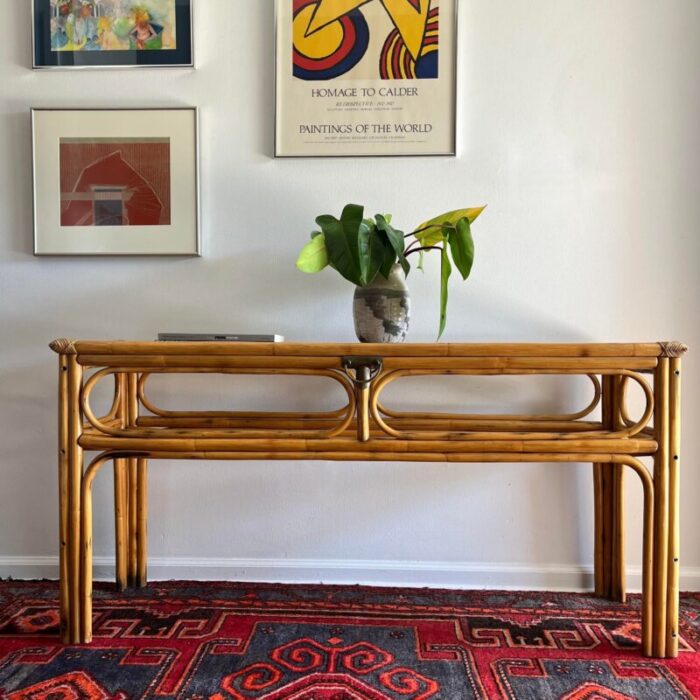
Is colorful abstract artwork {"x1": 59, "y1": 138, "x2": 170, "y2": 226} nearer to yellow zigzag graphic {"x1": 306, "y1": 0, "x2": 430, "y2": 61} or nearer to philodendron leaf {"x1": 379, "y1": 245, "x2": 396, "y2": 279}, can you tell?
yellow zigzag graphic {"x1": 306, "y1": 0, "x2": 430, "y2": 61}

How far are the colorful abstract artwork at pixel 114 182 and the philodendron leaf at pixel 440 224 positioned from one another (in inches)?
27.4

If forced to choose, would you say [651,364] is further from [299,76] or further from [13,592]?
[13,592]

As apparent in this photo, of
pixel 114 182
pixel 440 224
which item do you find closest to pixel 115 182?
pixel 114 182

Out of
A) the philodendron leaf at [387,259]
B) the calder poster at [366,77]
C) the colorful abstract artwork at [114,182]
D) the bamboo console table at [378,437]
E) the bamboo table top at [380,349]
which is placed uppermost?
the calder poster at [366,77]

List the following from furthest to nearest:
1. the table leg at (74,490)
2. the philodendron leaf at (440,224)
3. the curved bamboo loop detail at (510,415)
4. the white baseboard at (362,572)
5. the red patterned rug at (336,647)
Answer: the white baseboard at (362,572), the curved bamboo loop detail at (510,415), the philodendron leaf at (440,224), the table leg at (74,490), the red patterned rug at (336,647)

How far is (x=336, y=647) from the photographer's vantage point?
4.09 feet

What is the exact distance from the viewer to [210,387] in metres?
1.60

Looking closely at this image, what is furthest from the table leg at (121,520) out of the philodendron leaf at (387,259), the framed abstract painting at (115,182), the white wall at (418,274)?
the philodendron leaf at (387,259)

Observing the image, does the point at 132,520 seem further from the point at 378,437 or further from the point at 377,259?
the point at 377,259

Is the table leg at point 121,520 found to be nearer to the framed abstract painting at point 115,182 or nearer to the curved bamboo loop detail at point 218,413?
the curved bamboo loop detail at point 218,413

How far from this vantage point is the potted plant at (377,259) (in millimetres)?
1255

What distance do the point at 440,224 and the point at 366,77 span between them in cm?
51

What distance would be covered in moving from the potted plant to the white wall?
A: 0.77 feet

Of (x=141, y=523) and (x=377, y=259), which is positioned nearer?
(x=377, y=259)
